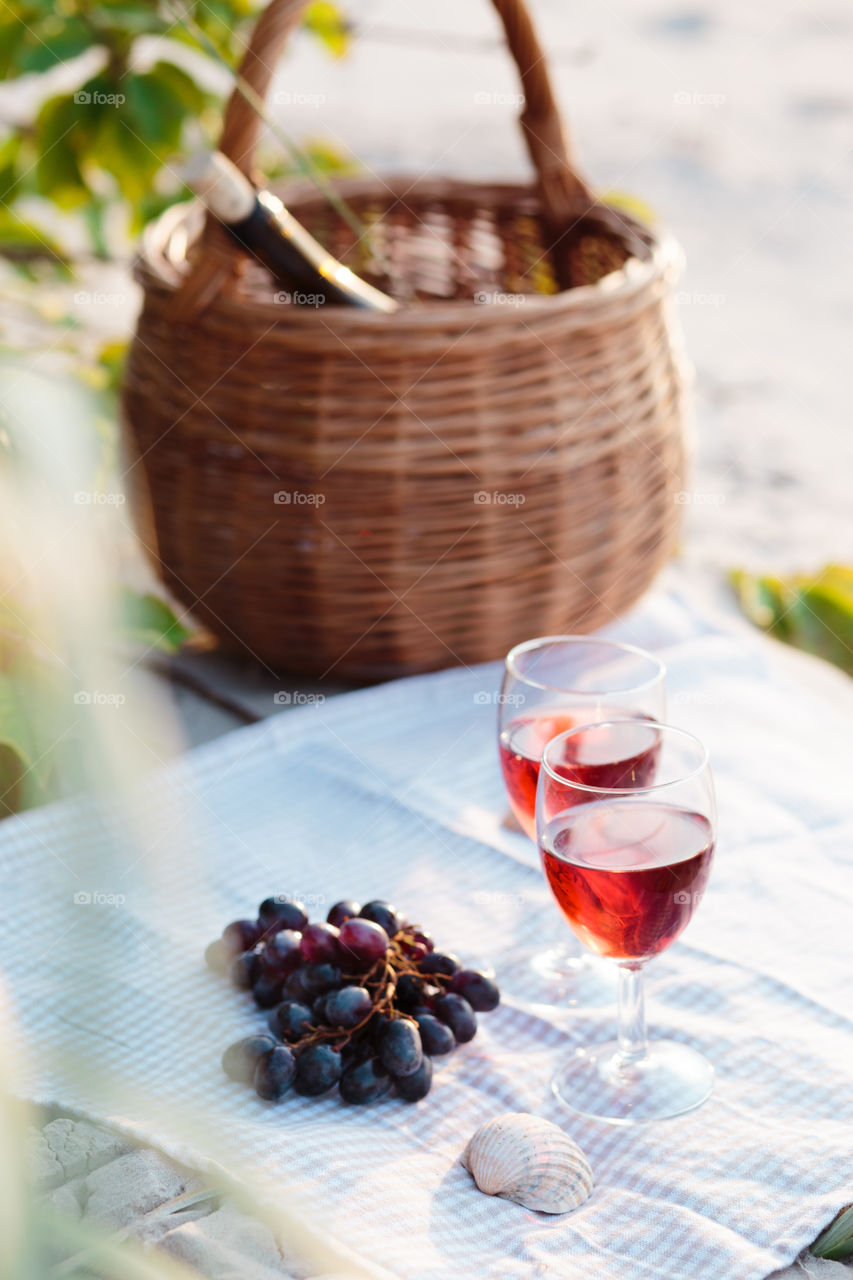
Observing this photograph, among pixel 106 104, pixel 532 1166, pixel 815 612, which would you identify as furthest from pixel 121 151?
pixel 532 1166

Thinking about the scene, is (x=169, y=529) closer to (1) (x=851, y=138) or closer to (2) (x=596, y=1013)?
(2) (x=596, y=1013)

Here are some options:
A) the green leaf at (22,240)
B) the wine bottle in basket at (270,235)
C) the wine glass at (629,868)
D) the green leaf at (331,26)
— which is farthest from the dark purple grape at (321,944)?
the green leaf at (331,26)

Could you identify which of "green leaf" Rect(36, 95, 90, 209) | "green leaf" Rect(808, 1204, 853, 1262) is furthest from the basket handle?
"green leaf" Rect(808, 1204, 853, 1262)

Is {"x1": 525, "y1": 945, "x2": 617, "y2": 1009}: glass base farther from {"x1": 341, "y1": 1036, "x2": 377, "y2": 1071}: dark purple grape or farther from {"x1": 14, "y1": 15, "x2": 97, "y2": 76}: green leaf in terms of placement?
{"x1": 14, "y1": 15, "x2": 97, "y2": 76}: green leaf

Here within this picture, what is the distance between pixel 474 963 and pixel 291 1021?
17 cm

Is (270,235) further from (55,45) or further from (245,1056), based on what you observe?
(245,1056)

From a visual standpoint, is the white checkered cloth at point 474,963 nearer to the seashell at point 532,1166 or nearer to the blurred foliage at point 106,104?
the seashell at point 532,1166

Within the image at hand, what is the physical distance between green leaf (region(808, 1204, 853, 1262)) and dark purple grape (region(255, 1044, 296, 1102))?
0.30 meters

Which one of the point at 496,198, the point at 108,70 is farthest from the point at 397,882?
the point at 108,70

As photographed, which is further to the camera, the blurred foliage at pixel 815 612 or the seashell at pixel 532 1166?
the blurred foliage at pixel 815 612

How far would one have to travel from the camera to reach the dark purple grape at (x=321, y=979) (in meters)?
0.79

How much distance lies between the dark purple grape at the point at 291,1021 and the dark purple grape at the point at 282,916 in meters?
0.07

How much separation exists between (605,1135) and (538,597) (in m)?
0.60

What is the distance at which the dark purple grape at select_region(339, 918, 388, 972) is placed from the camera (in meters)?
0.78
